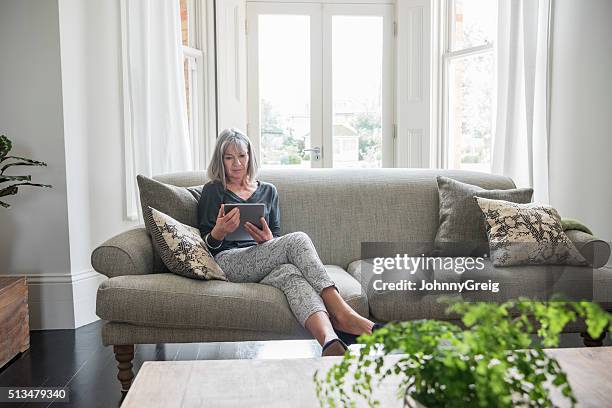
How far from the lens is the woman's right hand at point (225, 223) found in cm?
274

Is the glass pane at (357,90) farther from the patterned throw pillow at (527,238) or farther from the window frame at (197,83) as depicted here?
the patterned throw pillow at (527,238)

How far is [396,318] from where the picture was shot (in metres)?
2.59

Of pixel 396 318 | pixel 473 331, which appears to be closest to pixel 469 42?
pixel 396 318

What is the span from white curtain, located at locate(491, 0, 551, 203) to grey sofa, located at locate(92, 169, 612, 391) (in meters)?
0.97

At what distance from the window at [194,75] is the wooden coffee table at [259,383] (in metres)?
3.53

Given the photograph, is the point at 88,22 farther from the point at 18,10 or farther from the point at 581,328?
the point at 581,328

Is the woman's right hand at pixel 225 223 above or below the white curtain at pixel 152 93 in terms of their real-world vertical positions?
below

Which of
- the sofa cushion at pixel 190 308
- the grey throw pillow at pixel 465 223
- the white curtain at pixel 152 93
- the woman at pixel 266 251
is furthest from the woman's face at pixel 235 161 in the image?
the white curtain at pixel 152 93

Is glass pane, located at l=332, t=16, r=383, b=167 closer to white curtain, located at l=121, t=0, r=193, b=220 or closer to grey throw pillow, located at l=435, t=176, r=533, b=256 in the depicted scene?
white curtain, located at l=121, t=0, r=193, b=220

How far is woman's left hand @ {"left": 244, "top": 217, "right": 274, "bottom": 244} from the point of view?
280 centimetres

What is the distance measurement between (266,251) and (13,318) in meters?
1.31

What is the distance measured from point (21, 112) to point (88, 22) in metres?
0.67

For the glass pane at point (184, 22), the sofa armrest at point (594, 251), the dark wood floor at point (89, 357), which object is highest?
the glass pane at point (184, 22)

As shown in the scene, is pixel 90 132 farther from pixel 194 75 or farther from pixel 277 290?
pixel 277 290
